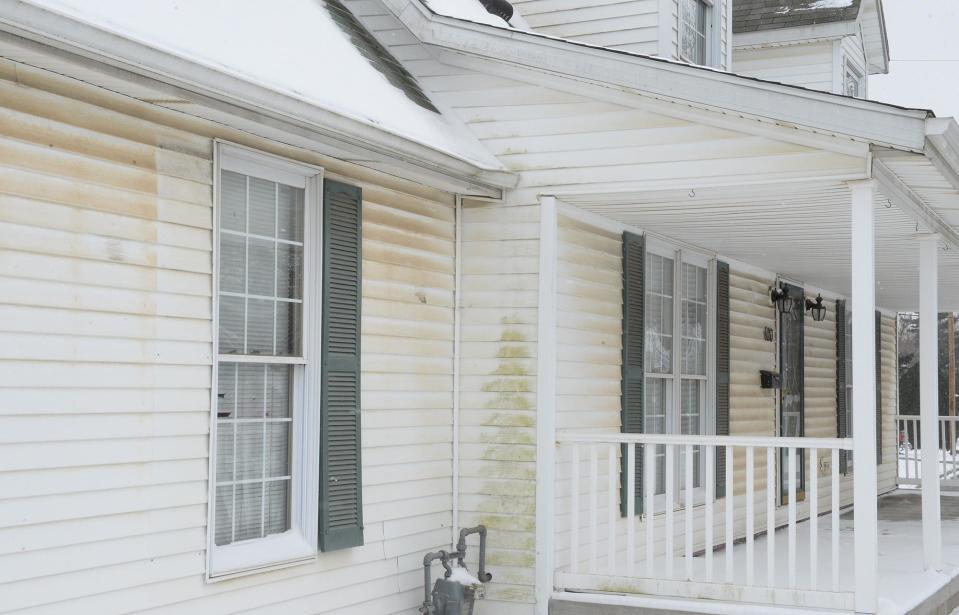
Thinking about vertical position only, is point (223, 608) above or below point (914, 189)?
below

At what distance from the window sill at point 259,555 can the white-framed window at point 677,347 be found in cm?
372

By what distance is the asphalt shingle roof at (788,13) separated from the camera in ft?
47.0

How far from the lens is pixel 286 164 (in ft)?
21.1

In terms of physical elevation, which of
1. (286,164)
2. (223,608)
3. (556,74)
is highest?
(556,74)

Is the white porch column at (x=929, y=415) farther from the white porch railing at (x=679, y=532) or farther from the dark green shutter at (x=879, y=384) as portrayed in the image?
the dark green shutter at (x=879, y=384)

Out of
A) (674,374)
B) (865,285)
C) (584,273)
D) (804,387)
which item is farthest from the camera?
(804,387)

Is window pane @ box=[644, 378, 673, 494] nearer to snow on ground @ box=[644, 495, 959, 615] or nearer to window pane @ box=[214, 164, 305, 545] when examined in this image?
snow on ground @ box=[644, 495, 959, 615]

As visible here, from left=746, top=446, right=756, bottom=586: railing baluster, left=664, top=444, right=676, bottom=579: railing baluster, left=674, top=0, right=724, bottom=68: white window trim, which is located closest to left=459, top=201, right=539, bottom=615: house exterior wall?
left=664, top=444, right=676, bottom=579: railing baluster

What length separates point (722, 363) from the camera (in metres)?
10.7

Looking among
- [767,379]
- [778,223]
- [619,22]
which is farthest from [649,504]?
[767,379]

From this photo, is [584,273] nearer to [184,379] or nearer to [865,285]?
[865,285]

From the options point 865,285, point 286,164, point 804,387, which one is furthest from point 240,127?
point 804,387

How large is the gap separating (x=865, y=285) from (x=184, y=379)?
12.5 feet

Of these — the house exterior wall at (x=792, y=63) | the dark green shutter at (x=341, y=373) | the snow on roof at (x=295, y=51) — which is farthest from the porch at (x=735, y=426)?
the house exterior wall at (x=792, y=63)
